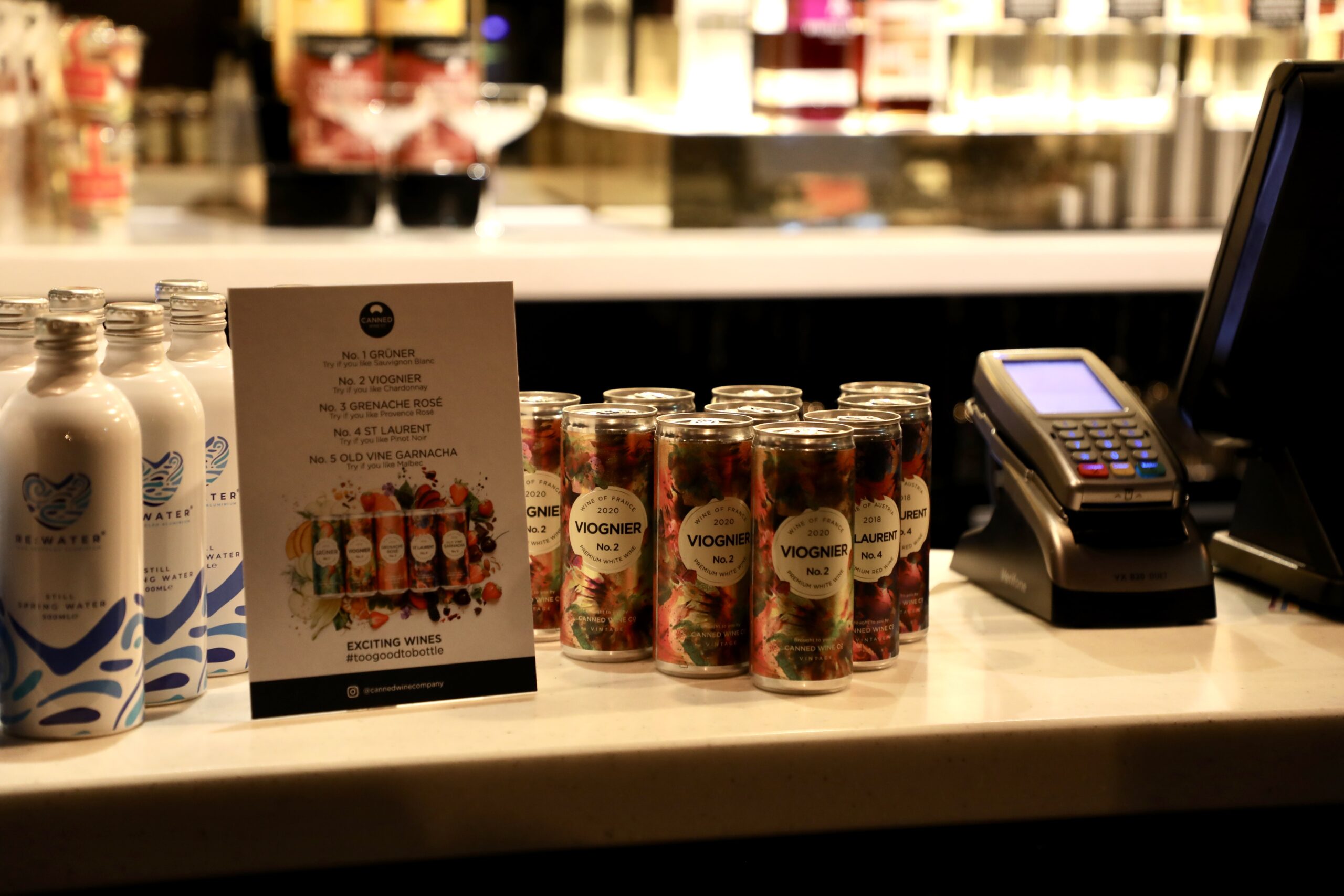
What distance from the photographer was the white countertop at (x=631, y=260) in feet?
7.47

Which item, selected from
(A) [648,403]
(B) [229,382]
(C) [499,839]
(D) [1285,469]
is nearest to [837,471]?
(A) [648,403]

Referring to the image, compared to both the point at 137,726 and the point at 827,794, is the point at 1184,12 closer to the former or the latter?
the point at 827,794

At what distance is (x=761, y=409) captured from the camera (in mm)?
1070

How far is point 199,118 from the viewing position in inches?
117

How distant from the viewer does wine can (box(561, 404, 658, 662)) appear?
1.02m

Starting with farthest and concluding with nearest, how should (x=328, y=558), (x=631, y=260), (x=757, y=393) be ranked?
(x=631, y=260), (x=757, y=393), (x=328, y=558)

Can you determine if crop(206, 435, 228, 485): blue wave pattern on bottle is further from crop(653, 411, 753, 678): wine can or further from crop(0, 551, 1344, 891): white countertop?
crop(653, 411, 753, 678): wine can

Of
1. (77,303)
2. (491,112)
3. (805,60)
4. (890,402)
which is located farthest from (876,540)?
(805,60)

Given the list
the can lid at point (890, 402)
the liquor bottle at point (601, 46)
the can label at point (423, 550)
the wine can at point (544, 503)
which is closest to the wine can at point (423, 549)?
the can label at point (423, 550)

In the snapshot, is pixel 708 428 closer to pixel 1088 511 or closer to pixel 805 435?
pixel 805 435

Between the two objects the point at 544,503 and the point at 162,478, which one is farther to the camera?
the point at 544,503

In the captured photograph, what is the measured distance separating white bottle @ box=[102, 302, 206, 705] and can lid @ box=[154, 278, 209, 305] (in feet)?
0.27

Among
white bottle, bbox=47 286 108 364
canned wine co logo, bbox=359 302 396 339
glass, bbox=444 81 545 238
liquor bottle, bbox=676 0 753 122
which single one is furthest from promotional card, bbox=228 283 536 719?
liquor bottle, bbox=676 0 753 122

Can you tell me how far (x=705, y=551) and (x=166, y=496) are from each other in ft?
1.21
